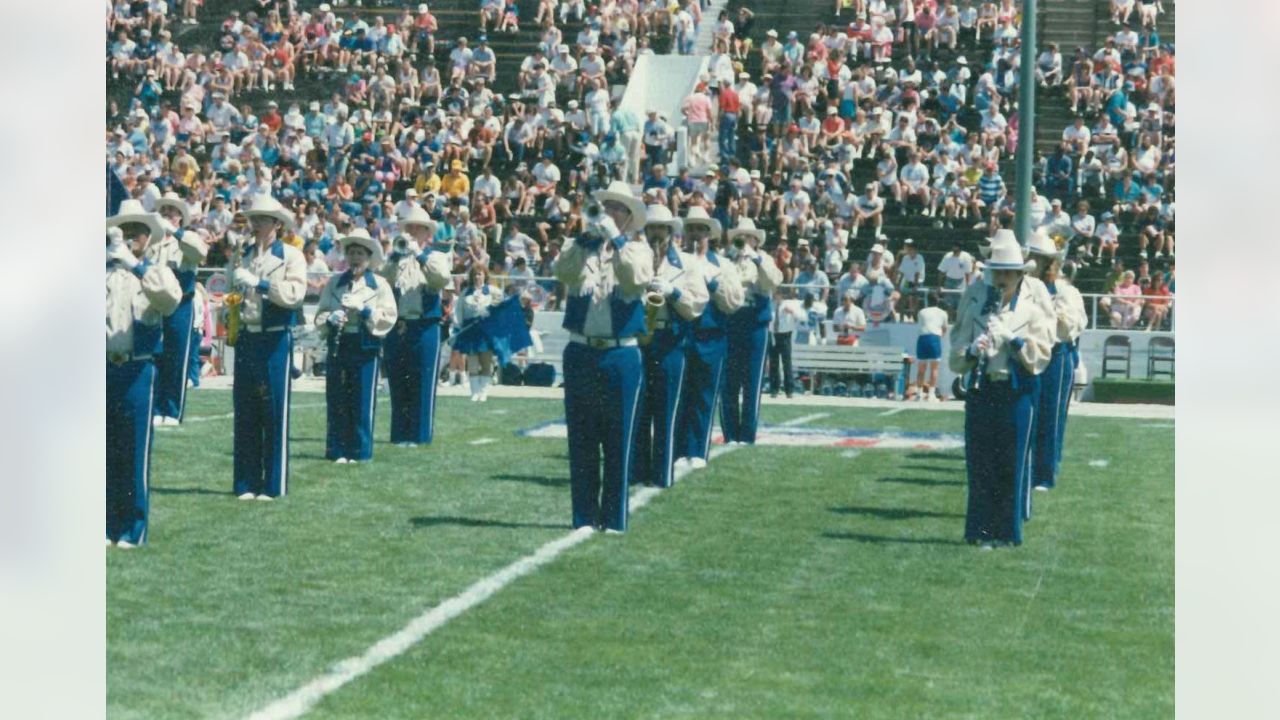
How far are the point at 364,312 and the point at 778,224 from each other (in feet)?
28.5

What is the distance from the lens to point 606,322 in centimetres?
960

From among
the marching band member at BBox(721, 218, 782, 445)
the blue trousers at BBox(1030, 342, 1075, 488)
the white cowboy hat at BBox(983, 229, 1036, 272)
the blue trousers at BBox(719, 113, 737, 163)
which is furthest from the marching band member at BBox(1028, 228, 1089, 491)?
the blue trousers at BBox(719, 113, 737, 163)

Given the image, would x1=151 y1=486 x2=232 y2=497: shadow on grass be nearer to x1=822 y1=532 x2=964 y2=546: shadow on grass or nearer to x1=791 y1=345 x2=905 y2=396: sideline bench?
x1=822 y1=532 x2=964 y2=546: shadow on grass

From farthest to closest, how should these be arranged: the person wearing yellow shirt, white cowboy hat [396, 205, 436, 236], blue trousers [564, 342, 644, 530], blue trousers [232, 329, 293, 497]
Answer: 1. the person wearing yellow shirt
2. white cowboy hat [396, 205, 436, 236]
3. blue trousers [232, 329, 293, 497]
4. blue trousers [564, 342, 644, 530]

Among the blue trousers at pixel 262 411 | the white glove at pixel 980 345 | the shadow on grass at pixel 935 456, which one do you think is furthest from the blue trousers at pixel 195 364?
the white glove at pixel 980 345

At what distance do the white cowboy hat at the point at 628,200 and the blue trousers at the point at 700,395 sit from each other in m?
3.30

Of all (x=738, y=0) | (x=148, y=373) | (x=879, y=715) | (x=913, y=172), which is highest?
(x=738, y=0)

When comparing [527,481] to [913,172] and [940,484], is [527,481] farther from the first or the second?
[913,172]

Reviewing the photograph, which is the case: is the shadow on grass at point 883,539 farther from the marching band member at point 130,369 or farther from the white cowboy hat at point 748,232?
the white cowboy hat at point 748,232

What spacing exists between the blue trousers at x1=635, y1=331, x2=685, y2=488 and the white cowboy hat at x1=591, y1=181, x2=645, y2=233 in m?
2.25

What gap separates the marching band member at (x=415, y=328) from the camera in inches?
545

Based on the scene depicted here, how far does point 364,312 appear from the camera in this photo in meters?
12.6

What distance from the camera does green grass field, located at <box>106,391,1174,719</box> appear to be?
7418 mm

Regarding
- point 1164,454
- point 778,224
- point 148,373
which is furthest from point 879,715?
point 778,224
